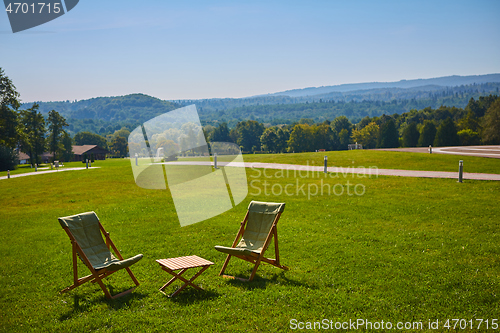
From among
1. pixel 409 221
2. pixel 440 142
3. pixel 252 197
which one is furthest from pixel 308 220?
pixel 440 142

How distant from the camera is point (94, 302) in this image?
17.2 ft

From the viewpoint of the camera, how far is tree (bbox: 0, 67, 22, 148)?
1801 inches

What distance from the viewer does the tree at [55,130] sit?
66.4 m

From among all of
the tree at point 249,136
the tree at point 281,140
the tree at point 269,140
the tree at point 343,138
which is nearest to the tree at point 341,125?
the tree at point 343,138

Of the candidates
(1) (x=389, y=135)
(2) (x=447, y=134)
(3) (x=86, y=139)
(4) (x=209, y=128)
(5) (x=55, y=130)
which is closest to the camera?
(4) (x=209, y=128)

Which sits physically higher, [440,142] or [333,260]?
[333,260]

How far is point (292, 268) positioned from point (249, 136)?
323 ft

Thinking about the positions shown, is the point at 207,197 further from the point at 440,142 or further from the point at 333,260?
the point at 440,142

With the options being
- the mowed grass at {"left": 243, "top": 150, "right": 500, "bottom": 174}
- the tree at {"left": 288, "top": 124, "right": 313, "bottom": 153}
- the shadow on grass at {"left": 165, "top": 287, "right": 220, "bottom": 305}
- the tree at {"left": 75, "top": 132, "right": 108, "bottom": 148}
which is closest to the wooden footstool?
the shadow on grass at {"left": 165, "top": 287, "right": 220, "bottom": 305}

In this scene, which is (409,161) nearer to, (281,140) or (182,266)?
(182,266)

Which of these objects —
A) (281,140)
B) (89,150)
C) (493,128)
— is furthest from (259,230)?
(281,140)

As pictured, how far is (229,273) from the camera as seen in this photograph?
6.33m

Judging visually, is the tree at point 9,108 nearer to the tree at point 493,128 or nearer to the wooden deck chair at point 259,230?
the wooden deck chair at point 259,230

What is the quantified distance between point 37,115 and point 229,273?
6621 cm
